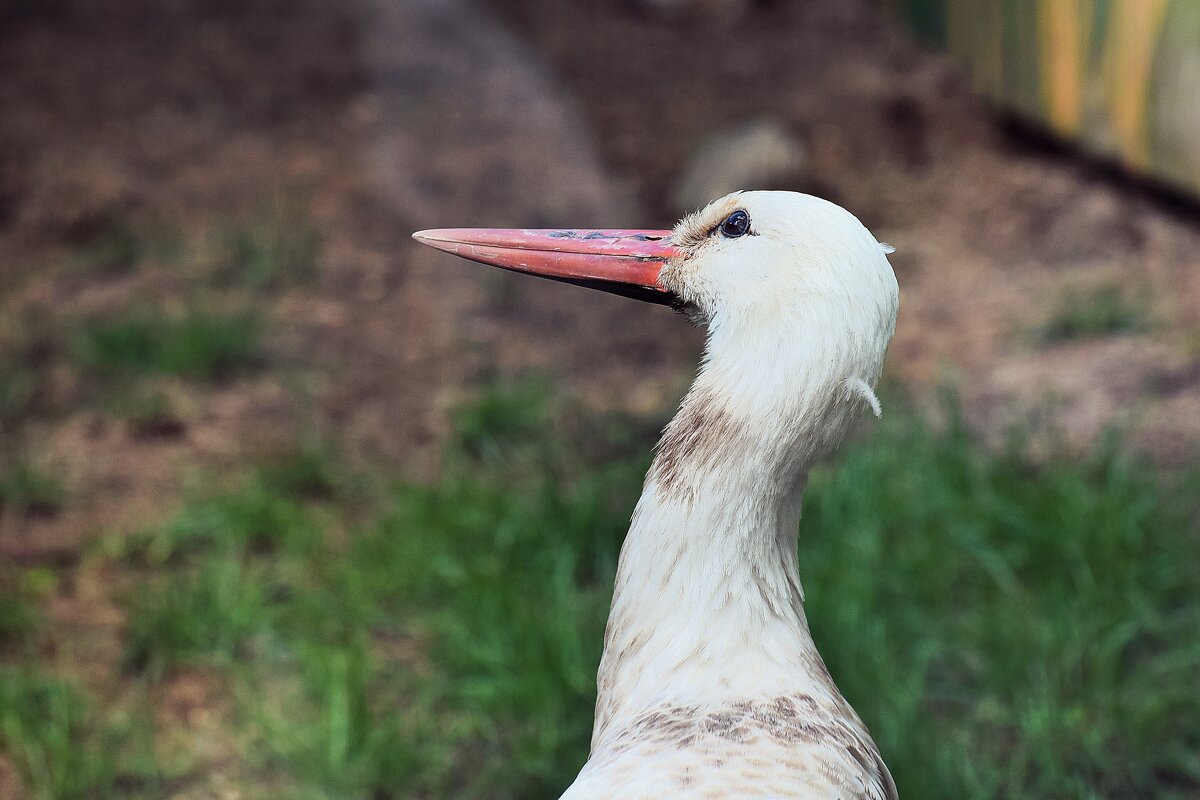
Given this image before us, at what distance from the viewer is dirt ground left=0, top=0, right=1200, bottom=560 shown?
3846mm

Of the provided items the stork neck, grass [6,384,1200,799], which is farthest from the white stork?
grass [6,384,1200,799]

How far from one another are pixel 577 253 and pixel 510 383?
8.23ft

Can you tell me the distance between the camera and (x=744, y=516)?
4.69 ft

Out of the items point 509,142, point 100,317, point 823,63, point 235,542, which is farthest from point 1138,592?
point 823,63

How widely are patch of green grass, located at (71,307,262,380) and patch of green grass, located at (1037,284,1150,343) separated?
105 inches

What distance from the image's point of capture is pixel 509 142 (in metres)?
5.70

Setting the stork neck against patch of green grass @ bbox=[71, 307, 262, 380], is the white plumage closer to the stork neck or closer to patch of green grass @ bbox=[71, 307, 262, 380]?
the stork neck

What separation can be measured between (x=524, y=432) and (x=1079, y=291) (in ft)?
6.65

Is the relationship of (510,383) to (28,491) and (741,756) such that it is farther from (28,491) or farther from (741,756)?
(741,756)

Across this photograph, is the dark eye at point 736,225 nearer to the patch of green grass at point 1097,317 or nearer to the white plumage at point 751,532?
the white plumage at point 751,532

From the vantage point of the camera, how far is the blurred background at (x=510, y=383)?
2.60 meters

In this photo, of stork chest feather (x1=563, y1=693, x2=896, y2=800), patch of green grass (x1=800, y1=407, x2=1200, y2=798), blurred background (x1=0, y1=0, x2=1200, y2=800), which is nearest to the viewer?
stork chest feather (x1=563, y1=693, x2=896, y2=800)

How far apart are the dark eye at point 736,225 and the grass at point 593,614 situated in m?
1.20

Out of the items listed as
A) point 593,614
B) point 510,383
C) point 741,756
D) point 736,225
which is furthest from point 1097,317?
point 741,756
